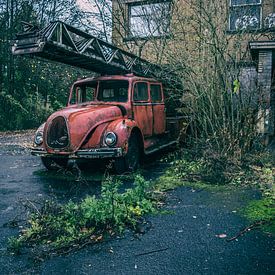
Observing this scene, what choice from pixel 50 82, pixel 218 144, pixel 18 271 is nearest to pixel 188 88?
pixel 218 144

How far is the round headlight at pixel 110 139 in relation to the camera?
6.09m

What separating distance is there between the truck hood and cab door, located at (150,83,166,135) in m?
2.29

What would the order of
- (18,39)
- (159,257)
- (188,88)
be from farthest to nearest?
1. (188,88)
2. (18,39)
3. (159,257)

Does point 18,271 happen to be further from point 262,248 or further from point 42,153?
point 42,153

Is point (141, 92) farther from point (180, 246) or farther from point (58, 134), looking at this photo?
point (180, 246)

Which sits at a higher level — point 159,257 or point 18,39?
point 18,39

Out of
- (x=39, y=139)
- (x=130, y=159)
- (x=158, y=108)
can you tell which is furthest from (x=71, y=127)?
(x=158, y=108)

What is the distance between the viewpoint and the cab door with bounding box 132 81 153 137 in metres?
7.54

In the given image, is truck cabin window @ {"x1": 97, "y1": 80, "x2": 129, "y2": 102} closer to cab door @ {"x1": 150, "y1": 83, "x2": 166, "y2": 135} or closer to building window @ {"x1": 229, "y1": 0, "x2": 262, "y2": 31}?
cab door @ {"x1": 150, "y1": 83, "x2": 166, "y2": 135}

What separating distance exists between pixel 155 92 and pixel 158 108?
48 centimetres

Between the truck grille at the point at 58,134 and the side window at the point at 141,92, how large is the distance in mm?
2149

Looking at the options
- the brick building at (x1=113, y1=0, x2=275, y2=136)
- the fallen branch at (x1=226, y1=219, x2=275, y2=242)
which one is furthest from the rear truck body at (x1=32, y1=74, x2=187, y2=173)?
the fallen branch at (x1=226, y1=219, x2=275, y2=242)

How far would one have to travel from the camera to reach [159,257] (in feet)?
9.92

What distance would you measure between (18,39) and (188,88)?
148 inches
